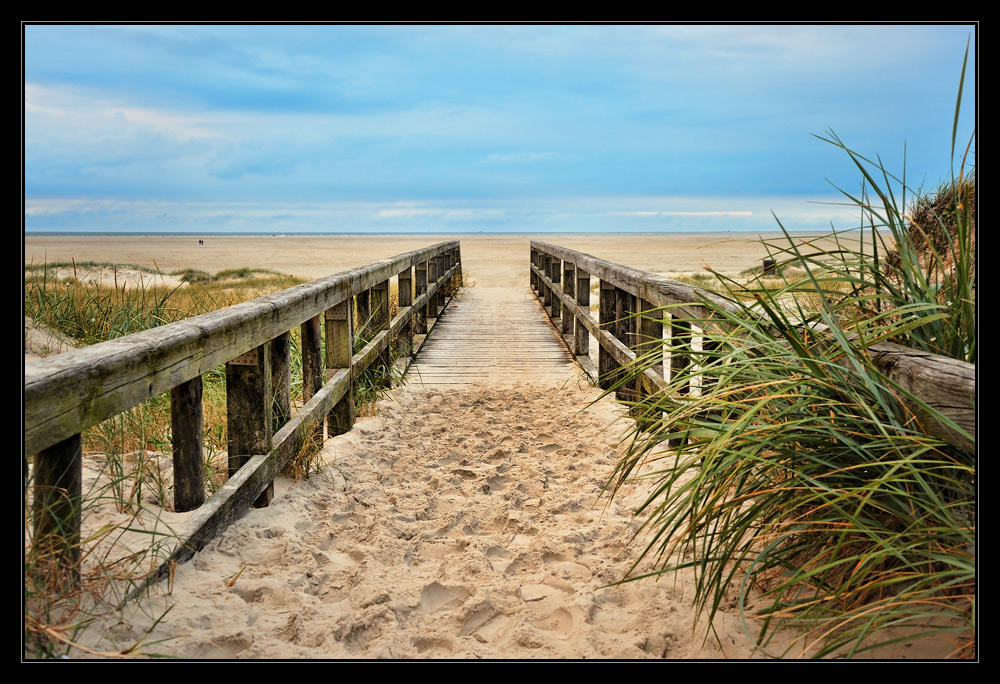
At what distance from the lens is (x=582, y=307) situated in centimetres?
723

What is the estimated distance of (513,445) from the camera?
14.6 ft

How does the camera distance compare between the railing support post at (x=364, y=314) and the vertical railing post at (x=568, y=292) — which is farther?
the vertical railing post at (x=568, y=292)

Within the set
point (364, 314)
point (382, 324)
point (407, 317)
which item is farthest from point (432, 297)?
point (364, 314)

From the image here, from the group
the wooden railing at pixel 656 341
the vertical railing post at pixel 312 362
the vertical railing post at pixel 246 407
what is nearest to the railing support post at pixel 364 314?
the vertical railing post at pixel 312 362

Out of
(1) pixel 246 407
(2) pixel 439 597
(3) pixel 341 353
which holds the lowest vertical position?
(2) pixel 439 597

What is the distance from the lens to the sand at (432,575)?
7.11ft

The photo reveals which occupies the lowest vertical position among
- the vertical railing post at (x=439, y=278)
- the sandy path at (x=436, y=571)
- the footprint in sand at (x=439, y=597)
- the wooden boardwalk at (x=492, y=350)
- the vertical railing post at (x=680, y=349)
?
the footprint in sand at (x=439, y=597)

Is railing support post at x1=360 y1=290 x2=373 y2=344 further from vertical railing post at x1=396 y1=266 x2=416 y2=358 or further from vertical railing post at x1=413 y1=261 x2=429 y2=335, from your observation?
vertical railing post at x1=413 y1=261 x2=429 y2=335

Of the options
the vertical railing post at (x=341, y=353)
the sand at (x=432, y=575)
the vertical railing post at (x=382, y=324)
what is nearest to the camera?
the sand at (x=432, y=575)

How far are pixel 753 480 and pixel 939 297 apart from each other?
0.94m

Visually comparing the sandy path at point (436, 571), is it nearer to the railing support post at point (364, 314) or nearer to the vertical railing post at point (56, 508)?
the vertical railing post at point (56, 508)

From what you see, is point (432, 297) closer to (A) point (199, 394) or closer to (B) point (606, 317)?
(B) point (606, 317)

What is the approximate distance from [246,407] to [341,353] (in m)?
1.53

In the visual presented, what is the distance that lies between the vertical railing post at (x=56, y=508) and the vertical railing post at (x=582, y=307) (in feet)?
18.4
